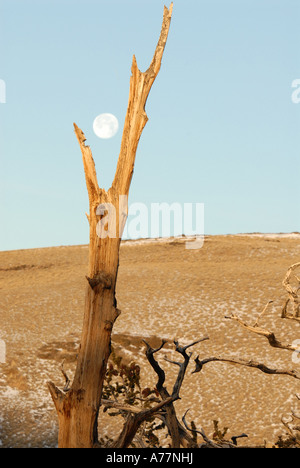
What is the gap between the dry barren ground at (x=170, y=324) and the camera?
18.3 m

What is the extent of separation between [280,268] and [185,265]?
6.65 metres

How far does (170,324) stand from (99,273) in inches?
780

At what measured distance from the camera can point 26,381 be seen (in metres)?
20.8

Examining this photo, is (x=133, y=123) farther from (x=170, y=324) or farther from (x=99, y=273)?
(x=170, y=324)

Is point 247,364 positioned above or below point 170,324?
above

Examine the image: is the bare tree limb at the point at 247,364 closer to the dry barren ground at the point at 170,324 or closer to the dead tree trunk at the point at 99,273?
the dead tree trunk at the point at 99,273

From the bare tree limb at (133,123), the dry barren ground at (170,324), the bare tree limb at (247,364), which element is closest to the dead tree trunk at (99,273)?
the bare tree limb at (133,123)

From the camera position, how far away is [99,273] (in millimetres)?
7148

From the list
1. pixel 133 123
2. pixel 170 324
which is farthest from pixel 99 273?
pixel 170 324

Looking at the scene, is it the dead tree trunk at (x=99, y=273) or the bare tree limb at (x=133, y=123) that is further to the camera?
the bare tree limb at (x=133, y=123)

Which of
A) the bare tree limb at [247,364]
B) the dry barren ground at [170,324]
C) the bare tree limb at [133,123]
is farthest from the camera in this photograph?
the dry barren ground at [170,324]

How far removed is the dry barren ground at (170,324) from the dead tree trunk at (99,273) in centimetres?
1013

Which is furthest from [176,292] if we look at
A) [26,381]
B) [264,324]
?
[26,381]

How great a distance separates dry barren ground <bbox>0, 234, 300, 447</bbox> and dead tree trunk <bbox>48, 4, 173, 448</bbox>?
1013cm
